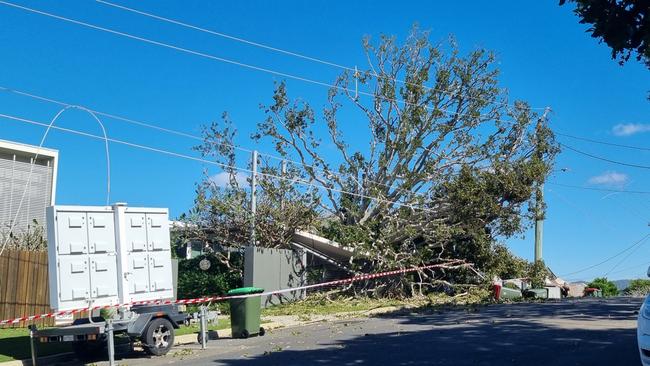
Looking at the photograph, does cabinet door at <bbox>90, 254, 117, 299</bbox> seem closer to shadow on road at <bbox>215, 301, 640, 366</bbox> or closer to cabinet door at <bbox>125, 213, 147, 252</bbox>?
cabinet door at <bbox>125, 213, 147, 252</bbox>

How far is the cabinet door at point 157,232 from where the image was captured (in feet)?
45.5

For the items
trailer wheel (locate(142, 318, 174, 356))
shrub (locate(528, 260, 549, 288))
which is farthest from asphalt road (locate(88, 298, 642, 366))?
shrub (locate(528, 260, 549, 288))

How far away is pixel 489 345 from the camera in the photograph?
1188 centimetres

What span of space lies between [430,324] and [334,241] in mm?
10323

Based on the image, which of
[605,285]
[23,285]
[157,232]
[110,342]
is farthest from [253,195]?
[605,285]

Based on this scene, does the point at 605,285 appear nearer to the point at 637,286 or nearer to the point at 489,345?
the point at 637,286

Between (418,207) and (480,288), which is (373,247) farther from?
(480,288)

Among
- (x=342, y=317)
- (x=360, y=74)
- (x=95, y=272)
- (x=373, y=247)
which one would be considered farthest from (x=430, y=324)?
(x=360, y=74)

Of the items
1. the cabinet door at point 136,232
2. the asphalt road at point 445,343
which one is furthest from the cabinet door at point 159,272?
the asphalt road at point 445,343

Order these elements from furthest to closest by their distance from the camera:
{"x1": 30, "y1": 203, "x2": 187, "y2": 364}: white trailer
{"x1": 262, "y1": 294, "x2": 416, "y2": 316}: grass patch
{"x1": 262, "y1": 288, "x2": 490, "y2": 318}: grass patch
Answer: {"x1": 262, "y1": 288, "x2": 490, "y2": 318}: grass patch → {"x1": 262, "y1": 294, "x2": 416, "y2": 316}: grass patch → {"x1": 30, "y1": 203, "x2": 187, "y2": 364}: white trailer

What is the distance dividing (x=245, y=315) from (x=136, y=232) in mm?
3314

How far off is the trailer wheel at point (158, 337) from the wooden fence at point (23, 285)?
512cm

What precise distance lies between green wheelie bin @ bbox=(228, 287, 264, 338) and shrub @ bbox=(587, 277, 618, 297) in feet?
102

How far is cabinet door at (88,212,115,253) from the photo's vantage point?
1288 cm
